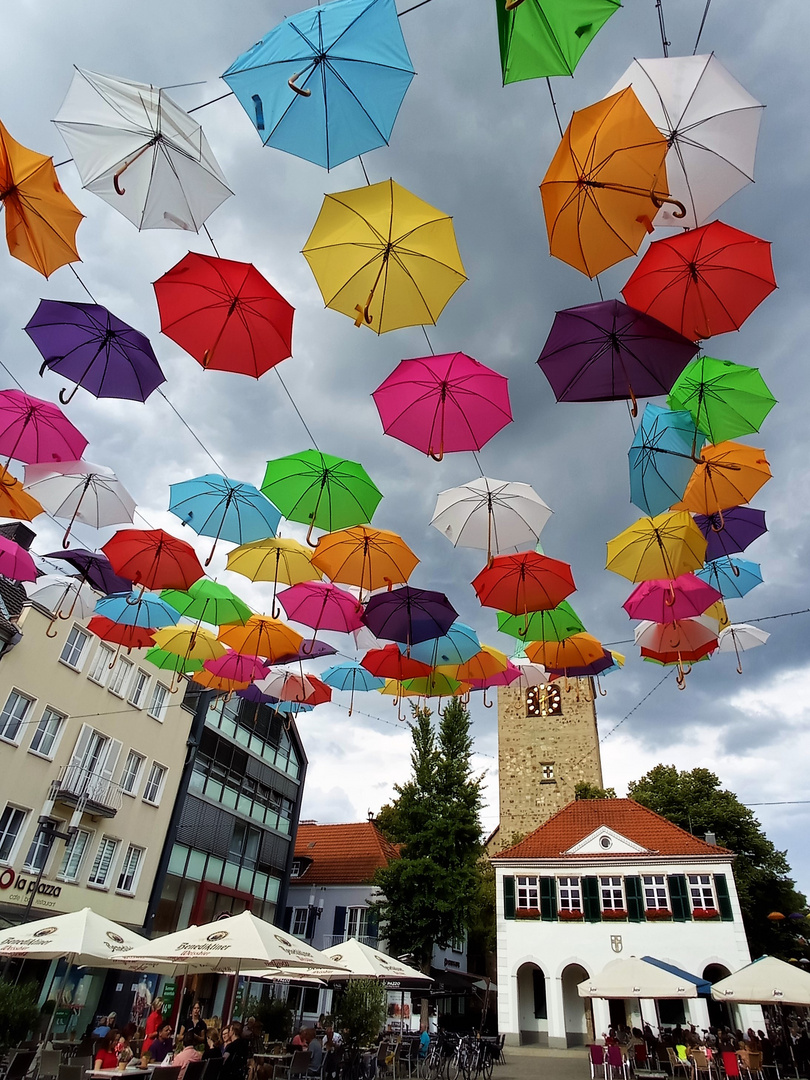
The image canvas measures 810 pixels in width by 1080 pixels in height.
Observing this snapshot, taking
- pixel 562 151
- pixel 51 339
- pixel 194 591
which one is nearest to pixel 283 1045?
pixel 194 591

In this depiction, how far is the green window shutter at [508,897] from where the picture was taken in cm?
2456

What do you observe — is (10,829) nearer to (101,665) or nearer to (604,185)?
(101,665)

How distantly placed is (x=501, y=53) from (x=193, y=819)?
24749 millimetres

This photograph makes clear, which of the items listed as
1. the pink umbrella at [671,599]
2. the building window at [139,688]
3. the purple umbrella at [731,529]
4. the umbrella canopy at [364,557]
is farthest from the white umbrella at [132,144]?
the building window at [139,688]

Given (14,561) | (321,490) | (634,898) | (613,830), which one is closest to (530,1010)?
(634,898)

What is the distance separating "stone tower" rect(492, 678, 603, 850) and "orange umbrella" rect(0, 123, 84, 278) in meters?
41.2

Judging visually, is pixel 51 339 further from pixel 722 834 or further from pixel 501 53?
pixel 722 834

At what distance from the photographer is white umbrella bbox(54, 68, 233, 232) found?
5270 mm

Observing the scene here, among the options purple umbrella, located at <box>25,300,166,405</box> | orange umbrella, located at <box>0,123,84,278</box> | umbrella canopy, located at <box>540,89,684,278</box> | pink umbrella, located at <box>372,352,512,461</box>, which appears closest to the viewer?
umbrella canopy, located at <box>540,89,684,278</box>

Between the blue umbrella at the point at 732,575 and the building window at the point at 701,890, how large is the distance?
17.8m

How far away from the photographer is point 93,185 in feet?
17.6

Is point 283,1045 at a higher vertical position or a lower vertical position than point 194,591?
lower

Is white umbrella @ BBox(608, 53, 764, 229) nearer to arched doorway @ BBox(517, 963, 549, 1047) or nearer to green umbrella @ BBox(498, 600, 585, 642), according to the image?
green umbrella @ BBox(498, 600, 585, 642)

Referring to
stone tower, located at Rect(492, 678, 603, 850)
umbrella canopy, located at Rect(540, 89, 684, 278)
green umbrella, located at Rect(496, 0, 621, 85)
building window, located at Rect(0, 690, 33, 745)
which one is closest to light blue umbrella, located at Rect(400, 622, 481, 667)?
umbrella canopy, located at Rect(540, 89, 684, 278)
